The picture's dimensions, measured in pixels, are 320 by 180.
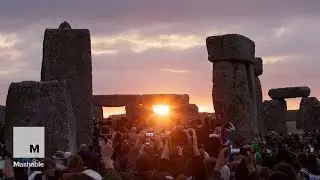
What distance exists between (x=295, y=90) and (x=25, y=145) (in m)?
24.1

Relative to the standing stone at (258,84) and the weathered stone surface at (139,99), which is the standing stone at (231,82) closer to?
the standing stone at (258,84)

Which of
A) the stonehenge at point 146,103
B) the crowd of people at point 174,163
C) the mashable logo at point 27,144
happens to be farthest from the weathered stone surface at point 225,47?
the stonehenge at point 146,103

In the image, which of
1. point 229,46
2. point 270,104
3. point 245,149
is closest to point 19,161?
point 245,149

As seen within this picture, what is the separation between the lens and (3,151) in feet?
36.9

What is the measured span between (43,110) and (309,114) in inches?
775

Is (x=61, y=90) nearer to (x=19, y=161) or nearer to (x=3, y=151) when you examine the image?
(x=3, y=151)

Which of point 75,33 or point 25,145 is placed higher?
point 75,33

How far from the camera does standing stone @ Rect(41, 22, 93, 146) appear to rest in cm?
1659

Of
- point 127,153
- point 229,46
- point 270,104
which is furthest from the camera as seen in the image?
point 270,104

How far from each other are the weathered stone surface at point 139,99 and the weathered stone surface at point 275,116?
886cm

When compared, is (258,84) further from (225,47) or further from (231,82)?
(225,47)

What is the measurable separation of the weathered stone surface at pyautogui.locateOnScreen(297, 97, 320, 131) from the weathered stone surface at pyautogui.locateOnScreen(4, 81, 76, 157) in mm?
18639

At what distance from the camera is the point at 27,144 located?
8625 mm

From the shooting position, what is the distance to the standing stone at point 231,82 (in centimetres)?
1916
